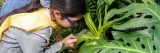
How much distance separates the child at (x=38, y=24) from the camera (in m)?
2.51

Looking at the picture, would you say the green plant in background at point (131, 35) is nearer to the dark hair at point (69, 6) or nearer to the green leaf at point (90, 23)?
the green leaf at point (90, 23)

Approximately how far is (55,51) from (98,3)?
1.51 ft

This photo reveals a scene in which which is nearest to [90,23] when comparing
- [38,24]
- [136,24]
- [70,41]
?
[70,41]

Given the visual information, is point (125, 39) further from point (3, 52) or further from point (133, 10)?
point (3, 52)

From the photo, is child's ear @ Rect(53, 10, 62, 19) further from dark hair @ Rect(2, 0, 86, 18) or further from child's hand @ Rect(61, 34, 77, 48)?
child's hand @ Rect(61, 34, 77, 48)

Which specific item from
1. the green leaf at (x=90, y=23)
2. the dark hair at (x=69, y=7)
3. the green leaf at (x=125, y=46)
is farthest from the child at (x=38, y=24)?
the green leaf at (x=125, y=46)

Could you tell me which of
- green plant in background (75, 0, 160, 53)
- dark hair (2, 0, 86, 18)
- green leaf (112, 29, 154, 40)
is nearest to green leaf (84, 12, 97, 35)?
green plant in background (75, 0, 160, 53)

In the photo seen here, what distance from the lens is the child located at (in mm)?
2508

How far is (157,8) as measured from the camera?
2.43 meters

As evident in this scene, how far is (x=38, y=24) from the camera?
8.30 feet

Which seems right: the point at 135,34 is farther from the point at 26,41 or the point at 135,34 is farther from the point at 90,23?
the point at 26,41

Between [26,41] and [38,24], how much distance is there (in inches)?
5.2

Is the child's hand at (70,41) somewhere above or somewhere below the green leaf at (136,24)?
below

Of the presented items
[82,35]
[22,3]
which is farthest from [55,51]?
[22,3]
